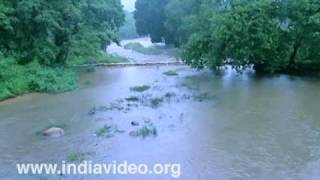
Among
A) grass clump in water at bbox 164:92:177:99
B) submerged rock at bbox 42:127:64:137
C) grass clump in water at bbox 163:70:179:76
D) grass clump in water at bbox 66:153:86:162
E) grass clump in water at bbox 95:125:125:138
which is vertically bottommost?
grass clump in water at bbox 66:153:86:162

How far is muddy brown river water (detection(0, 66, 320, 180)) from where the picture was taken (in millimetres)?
14227

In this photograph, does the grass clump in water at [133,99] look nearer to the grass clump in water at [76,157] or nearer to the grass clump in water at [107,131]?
the grass clump in water at [107,131]

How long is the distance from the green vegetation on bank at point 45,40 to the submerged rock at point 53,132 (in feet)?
24.3

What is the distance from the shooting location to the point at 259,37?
28.3 metres

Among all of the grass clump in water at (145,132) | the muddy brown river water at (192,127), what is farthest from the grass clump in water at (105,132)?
the grass clump in water at (145,132)

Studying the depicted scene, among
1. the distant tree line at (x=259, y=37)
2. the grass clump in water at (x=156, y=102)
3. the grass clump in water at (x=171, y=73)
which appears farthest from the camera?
the grass clump in water at (x=171, y=73)

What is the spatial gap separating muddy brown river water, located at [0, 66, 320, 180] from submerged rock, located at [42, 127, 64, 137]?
8.7 inches

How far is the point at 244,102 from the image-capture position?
22422 mm

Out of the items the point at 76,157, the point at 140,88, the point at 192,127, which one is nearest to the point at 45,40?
the point at 140,88

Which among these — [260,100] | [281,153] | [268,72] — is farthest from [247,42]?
[281,153]

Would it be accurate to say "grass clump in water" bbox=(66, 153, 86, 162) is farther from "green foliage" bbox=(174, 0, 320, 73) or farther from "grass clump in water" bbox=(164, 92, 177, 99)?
"green foliage" bbox=(174, 0, 320, 73)

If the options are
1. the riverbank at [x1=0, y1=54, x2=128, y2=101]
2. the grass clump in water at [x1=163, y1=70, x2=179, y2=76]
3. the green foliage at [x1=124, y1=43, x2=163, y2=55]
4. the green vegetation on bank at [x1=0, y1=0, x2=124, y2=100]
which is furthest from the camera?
the green foliage at [x1=124, y1=43, x2=163, y2=55]

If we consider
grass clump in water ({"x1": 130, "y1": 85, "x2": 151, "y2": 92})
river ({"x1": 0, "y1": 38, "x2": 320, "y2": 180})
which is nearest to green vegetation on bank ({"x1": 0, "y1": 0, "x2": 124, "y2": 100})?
river ({"x1": 0, "y1": 38, "x2": 320, "y2": 180})

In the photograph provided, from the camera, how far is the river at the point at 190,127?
1423cm
